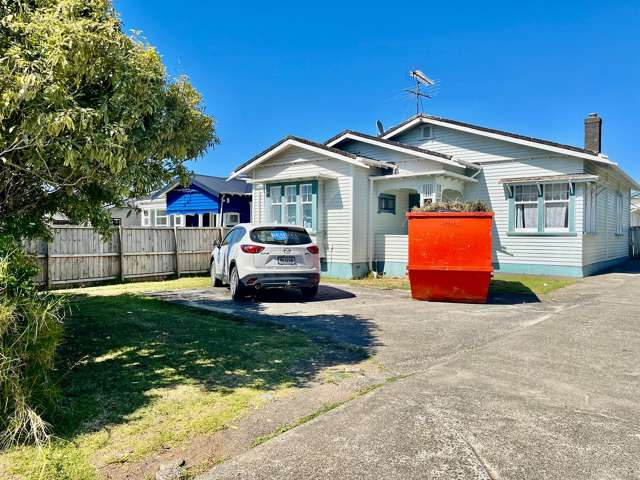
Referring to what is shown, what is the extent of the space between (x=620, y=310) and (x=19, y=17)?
1068 cm

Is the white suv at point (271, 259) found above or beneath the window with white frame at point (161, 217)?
beneath

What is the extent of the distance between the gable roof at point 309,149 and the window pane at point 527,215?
15.1 feet

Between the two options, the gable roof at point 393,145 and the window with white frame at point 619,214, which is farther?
the window with white frame at point 619,214

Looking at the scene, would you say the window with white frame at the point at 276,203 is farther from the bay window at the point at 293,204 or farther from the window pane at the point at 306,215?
the window pane at the point at 306,215

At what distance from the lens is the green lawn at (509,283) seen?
12438mm

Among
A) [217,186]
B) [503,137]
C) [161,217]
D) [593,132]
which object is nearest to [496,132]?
[503,137]

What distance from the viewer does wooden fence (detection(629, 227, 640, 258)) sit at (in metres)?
24.7

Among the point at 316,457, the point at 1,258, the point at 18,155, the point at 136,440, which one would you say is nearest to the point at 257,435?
the point at 316,457

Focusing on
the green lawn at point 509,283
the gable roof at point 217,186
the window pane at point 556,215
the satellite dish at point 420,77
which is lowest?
the green lawn at point 509,283


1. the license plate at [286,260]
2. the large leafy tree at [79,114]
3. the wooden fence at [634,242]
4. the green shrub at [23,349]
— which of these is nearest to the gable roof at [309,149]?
the license plate at [286,260]

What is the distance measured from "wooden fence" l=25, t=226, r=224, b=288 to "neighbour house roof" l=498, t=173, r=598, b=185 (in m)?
10.4

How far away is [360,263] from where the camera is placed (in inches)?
625

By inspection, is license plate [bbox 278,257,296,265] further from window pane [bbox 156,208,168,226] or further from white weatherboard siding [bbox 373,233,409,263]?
window pane [bbox 156,208,168,226]

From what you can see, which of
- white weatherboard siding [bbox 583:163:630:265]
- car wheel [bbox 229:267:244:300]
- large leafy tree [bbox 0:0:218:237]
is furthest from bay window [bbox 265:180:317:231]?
large leafy tree [bbox 0:0:218:237]
